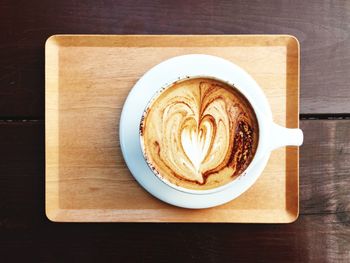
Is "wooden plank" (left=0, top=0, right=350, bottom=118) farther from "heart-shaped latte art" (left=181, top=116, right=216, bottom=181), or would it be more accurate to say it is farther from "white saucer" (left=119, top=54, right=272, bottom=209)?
"heart-shaped latte art" (left=181, top=116, right=216, bottom=181)

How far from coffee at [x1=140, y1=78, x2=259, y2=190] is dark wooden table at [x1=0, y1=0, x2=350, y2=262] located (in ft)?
0.49

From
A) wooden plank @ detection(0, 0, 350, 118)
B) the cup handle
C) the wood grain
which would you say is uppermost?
wooden plank @ detection(0, 0, 350, 118)

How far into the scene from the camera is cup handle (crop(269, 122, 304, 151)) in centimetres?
80

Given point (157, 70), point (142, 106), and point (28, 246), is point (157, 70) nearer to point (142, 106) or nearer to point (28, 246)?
point (142, 106)

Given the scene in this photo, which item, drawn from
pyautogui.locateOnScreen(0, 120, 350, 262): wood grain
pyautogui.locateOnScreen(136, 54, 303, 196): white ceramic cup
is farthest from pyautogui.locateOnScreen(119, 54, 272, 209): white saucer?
pyautogui.locateOnScreen(0, 120, 350, 262): wood grain

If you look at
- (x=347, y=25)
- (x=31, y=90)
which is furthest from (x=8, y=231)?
(x=347, y=25)

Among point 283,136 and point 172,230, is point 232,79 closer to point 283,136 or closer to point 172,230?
point 283,136

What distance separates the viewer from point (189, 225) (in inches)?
35.2

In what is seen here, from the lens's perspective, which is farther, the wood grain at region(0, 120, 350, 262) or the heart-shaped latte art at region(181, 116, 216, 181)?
the wood grain at region(0, 120, 350, 262)

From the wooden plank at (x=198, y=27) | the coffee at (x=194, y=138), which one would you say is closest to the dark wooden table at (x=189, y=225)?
the wooden plank at (x=198, y=27)

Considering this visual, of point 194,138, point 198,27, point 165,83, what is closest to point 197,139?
point 194,138

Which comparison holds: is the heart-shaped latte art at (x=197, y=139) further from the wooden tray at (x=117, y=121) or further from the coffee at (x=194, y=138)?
the wooden tray at (x=117, y=121)

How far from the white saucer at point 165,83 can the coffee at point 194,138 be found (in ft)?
0.13

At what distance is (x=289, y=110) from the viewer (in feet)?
2.83
